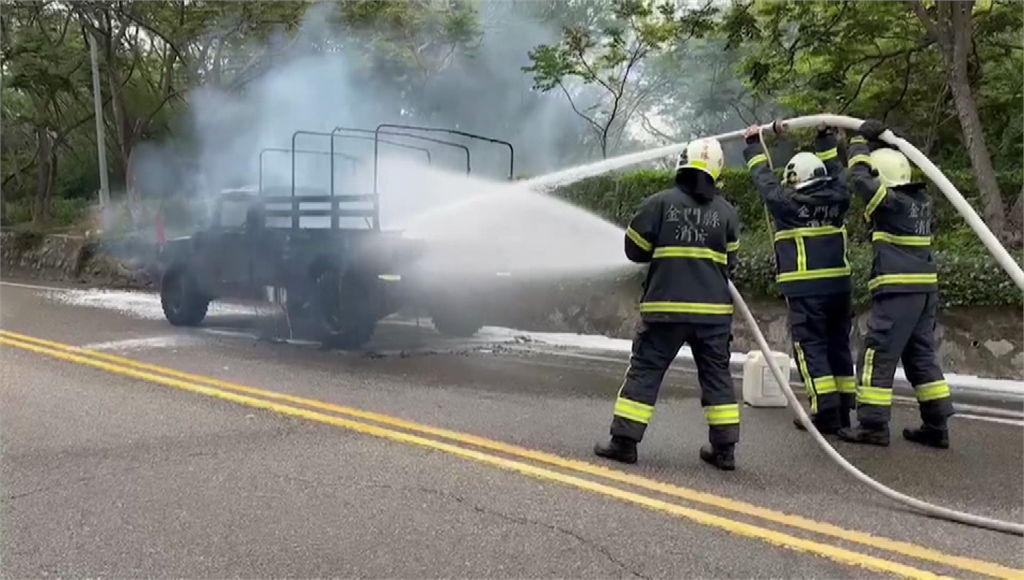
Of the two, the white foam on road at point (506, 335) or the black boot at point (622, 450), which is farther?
the white foam on road at point (506, 335)

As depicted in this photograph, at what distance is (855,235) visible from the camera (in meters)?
10.1

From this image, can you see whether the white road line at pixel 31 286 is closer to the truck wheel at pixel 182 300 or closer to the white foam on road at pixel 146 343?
the truck wheel at pixel 182 300

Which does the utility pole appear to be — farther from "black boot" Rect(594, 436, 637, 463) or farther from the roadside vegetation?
"black boot" Rect(594, 436, 637, 463)

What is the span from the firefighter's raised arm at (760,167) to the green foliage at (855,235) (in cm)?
358

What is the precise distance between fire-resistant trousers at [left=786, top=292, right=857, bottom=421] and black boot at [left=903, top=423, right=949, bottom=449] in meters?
0.47

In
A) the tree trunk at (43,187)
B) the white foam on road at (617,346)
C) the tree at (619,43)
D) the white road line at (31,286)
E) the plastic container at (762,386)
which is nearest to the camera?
the plastic container at (762,386)

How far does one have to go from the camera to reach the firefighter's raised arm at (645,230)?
4652mm

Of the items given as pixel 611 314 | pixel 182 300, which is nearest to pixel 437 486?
pixel 611 314

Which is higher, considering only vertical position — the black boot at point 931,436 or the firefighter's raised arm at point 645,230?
the firefighter's raised arm at point 645,230

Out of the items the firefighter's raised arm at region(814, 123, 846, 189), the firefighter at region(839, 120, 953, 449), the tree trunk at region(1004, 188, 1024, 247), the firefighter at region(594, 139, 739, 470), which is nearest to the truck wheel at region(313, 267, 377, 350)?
the firefighter at region(594, 139, 739, 470)

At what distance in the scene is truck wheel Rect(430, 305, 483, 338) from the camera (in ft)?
31.4

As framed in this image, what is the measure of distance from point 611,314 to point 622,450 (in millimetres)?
5938

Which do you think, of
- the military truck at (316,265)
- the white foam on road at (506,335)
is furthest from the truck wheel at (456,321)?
the white foam on road at (506,335)

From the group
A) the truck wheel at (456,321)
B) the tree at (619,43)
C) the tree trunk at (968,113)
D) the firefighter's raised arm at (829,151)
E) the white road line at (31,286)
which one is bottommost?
the truck wheel at (456,321)
